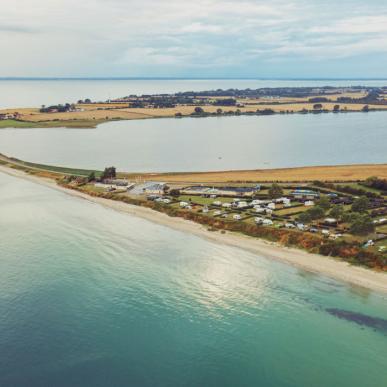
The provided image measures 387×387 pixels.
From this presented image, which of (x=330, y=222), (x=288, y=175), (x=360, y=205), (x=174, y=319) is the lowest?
(x=174, y=319)

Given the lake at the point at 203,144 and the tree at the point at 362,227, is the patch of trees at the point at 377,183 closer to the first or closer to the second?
the tree at the point at 362,227

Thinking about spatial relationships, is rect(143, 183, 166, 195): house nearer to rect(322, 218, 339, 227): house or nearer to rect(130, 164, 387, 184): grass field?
rect(130, 164, 387, 184): grass field

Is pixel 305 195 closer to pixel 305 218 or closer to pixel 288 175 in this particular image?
pixel 305 218

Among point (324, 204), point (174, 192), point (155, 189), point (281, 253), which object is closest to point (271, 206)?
point (324, 204)

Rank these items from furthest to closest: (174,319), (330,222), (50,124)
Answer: (50,124), (330,222), (174,319)

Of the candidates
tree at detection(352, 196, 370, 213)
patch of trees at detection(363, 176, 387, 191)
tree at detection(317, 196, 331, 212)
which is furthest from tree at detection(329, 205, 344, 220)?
patch of trees at detection(363, 176, 387, 191)

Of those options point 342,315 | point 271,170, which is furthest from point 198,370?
Result: point 271,170

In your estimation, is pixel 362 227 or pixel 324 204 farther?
pixel 324 204
